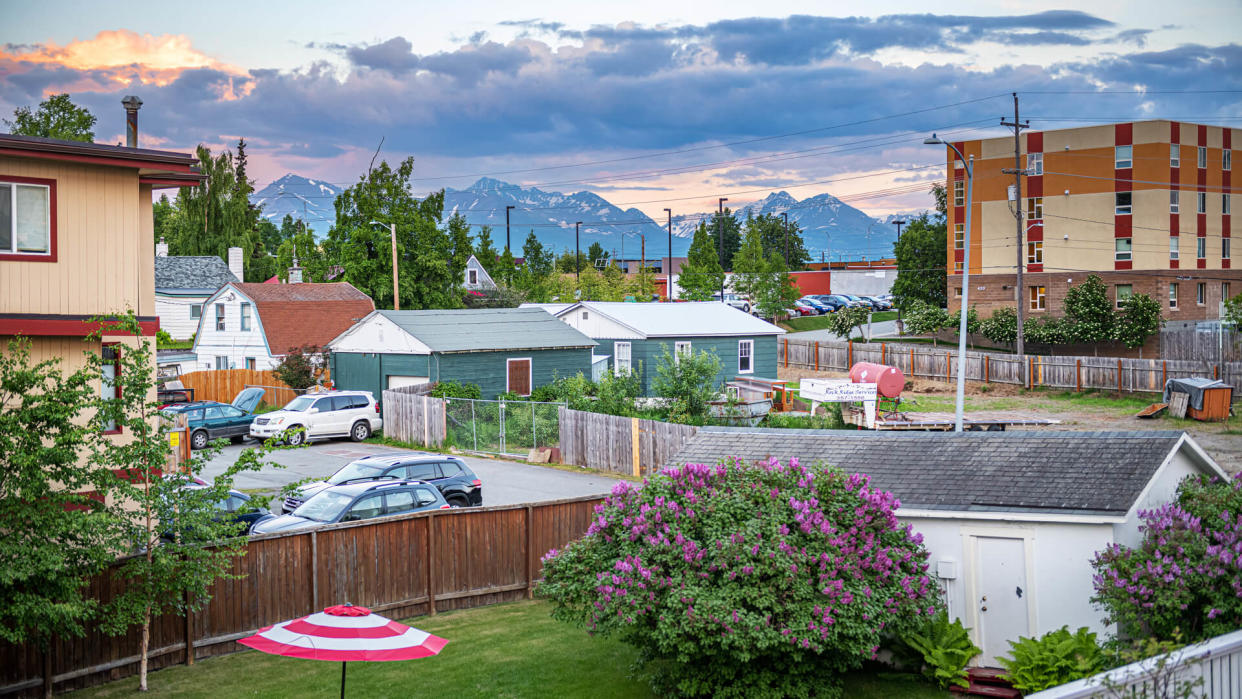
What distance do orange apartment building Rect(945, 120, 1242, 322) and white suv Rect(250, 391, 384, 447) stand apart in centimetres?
4109

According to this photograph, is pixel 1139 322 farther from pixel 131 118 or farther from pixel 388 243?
pixel 131 118

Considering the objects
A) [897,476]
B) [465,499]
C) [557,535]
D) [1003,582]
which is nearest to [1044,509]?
[1003,582]

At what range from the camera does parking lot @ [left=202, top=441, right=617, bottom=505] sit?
27422 millimetres

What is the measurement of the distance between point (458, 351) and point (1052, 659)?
1169 inches

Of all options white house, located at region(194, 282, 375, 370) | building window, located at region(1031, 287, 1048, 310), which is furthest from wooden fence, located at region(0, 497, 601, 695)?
building window, located at region(1031, 287, 1048, 310)

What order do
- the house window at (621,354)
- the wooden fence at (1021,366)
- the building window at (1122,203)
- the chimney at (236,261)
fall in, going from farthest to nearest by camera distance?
the chimney at (236,261), the building window at (1122,203), the house window at (621,354), the wooden fence at (1021,366)

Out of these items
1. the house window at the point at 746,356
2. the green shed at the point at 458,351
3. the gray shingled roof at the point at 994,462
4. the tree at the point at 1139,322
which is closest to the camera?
the gray shingled roof at the point at 994,462

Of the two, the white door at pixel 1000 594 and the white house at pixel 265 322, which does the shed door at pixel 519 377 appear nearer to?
the white house at pixel 265 322

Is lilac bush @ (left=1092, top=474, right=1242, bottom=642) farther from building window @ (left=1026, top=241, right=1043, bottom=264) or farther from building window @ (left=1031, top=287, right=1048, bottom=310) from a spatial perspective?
building window @ (left=1026, top=241, right=1043, bottom=264)

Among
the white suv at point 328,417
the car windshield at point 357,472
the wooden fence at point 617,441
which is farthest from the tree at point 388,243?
the car windshield at point 357,472

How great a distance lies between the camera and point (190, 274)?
6612 cm

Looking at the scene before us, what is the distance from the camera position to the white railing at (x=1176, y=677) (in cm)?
812

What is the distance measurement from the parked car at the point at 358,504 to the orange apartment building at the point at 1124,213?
50.6 metres

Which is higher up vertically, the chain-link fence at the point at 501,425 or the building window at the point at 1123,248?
the building window at the point at 1123,248
